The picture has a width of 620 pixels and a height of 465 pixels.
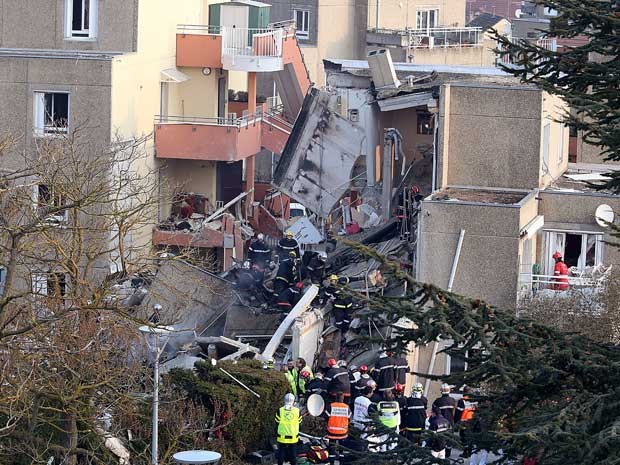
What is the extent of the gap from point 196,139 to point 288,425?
60.0ft

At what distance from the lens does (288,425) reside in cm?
2191

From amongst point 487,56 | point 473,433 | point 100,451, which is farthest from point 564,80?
point 487,56

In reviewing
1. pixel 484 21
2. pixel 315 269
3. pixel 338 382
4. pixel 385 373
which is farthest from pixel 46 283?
pixel 484 21

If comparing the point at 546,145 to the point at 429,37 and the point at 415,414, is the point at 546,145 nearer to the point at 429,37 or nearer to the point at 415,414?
the point at 415,414

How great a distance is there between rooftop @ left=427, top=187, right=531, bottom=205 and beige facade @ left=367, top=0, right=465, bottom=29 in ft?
119

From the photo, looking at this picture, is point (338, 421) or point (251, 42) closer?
point (338, 421)

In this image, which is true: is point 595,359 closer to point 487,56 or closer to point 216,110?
point 216,110

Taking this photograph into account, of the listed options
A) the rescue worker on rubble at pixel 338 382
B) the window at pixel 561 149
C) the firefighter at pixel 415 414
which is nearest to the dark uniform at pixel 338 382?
the rescue worker on rubble at pixel 338 382

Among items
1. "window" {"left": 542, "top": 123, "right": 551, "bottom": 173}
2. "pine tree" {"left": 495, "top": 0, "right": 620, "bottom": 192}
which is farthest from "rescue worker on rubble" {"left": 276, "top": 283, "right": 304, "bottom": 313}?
"pine tree" {"left": 495, "top": 0, "right": 620, "bottom": 192}

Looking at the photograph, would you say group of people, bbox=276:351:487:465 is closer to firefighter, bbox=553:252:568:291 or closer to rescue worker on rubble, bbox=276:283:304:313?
firefighter, bbox=553:252:568:291

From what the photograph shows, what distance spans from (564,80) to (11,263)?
28.4ft

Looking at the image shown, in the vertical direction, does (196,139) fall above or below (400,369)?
above

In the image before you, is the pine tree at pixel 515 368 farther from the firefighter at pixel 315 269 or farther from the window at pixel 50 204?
the firefighter at pixel 315 269

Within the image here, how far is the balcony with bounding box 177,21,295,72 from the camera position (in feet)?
134
